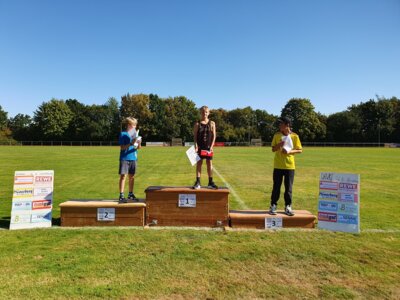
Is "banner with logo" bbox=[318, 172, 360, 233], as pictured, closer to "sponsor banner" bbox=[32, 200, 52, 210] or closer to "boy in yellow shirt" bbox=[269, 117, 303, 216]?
"boy in yellow shirt" bbox=[269, 117, 303, 216]

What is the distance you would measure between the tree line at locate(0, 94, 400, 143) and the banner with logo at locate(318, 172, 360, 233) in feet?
259

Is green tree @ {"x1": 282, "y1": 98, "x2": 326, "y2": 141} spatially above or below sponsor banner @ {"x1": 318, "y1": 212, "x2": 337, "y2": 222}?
above

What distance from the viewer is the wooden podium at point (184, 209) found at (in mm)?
6258

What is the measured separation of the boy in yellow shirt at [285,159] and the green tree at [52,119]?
291ft

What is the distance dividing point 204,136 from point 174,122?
8133cm

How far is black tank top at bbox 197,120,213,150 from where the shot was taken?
21.9ft

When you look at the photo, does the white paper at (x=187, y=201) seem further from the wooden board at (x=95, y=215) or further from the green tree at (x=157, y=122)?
the green tree at (x=157, y=122)

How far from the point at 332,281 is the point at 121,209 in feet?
13.0

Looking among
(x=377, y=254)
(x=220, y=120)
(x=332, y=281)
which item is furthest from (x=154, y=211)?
(x=220, y=120)

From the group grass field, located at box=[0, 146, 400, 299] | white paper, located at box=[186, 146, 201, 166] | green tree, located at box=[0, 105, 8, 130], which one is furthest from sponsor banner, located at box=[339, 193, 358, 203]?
green tree, located at box=[0, 105, 8, 130]

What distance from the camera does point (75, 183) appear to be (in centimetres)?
1177

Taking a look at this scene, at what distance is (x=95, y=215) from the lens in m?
6.28

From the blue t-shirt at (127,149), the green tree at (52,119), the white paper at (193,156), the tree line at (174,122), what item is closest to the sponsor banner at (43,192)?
the blue t-shirt at (127,149)

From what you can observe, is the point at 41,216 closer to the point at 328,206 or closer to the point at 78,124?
the point at 328,206
